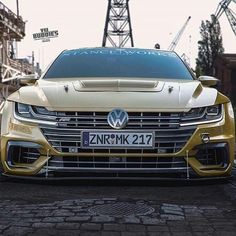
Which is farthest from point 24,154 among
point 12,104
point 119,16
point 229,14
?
point 229,14

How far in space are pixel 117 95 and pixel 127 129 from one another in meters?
0.36

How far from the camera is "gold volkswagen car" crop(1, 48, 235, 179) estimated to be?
472 centimetres

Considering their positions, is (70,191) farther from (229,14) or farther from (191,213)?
(229,14)

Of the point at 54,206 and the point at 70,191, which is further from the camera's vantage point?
the point at 70,191

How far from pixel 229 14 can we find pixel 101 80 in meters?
78.2

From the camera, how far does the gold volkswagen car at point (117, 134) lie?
472cm

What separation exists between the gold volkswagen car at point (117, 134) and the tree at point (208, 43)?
85975 mm

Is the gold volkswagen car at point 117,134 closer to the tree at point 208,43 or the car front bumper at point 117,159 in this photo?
the car front bumper at point 117,159

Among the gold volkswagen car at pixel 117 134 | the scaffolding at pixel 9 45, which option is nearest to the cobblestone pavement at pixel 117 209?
the gold volkswagen car at pixel 117 134

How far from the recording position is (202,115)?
488 cm

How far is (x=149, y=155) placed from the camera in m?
4.74

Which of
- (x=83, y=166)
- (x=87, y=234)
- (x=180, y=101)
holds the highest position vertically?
(x=180, y=101)

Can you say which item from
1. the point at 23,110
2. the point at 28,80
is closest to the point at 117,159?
the point at 23,110

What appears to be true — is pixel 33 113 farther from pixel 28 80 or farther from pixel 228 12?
pixel 228 12
